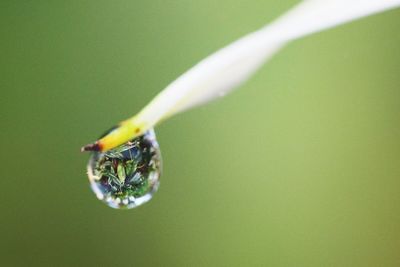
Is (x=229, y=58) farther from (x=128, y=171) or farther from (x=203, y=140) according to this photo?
(x=203, y=140)

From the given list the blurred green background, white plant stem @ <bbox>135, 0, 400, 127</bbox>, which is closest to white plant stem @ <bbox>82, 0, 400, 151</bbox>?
white plant stem @ <bbox>135, 0, 400, 127</bbox>

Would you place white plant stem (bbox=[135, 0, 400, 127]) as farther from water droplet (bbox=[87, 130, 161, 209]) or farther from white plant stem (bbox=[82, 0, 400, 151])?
water droplet (bbox=[87, 130, 161, 209])

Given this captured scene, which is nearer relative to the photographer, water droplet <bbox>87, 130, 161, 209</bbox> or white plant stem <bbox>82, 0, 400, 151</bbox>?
white plant stem <bbox>82, 0, 400, 151</bbox>

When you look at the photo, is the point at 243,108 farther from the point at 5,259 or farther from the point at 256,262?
the point at 5,259

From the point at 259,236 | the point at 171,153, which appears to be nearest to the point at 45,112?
the point at 171,153

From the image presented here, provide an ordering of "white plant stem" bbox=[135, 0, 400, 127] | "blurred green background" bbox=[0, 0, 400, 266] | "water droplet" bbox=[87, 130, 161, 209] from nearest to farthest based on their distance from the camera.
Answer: "white plant stem" bbox=[135, 0, 400, 127], "water droplet" bbox=[87, 130, 161, 209], "blurred green background" bbox=[0, 0, 400, 266]
